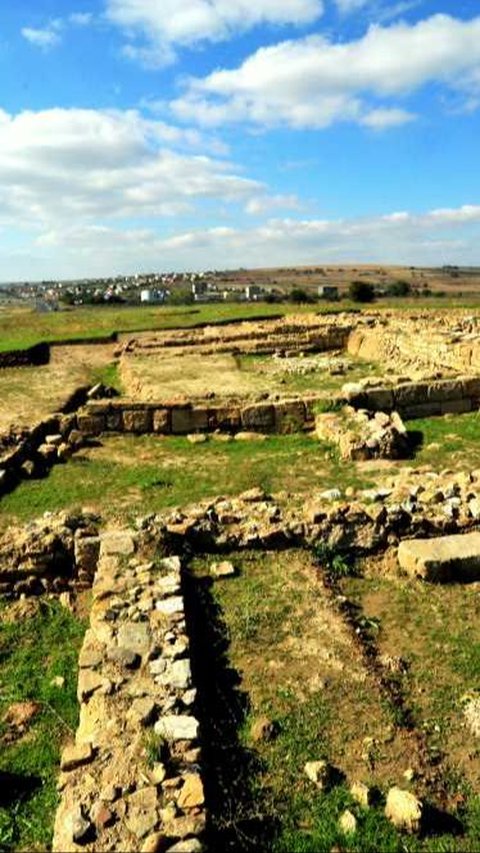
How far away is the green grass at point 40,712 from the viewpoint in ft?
16.4

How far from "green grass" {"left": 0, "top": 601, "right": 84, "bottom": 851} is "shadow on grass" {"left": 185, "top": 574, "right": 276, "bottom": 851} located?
1.13 meters

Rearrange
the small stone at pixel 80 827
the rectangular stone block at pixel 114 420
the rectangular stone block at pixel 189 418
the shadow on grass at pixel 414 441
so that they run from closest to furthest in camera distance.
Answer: the small stone at pixel 80 827
the shadow on grass at pixel 414 441
the rectangular stone block at pixel 189 418
the rectangular stone block at pixel 114 420

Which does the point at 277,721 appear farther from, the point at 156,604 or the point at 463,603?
the point at 463,603

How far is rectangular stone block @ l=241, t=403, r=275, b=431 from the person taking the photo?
53.1ft

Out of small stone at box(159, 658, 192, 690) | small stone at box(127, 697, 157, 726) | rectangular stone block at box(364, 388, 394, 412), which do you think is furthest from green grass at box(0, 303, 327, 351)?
small stone at box(127, 697, 157, 726)

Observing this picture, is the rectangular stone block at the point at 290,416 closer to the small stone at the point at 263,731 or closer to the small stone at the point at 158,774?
the small stone at the point at 263,731

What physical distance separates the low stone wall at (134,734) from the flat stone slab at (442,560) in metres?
2.66

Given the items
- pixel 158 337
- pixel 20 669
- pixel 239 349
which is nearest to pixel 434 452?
pixel 20 669

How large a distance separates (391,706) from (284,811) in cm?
136

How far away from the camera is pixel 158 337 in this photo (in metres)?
34.7

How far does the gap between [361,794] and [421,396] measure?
13.4 metres

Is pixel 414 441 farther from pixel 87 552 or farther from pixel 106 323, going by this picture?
pixel 106 323

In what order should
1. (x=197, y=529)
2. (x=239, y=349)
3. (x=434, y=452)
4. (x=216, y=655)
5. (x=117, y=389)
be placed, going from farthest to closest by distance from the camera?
(x=239, y=349)
(x=117, y=389)
(x=434, y=452)
(x=197, y=529)
(x=216, y=655)

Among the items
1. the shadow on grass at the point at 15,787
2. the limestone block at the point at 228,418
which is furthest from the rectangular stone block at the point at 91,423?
the shadow on grass at the point at 15,787
